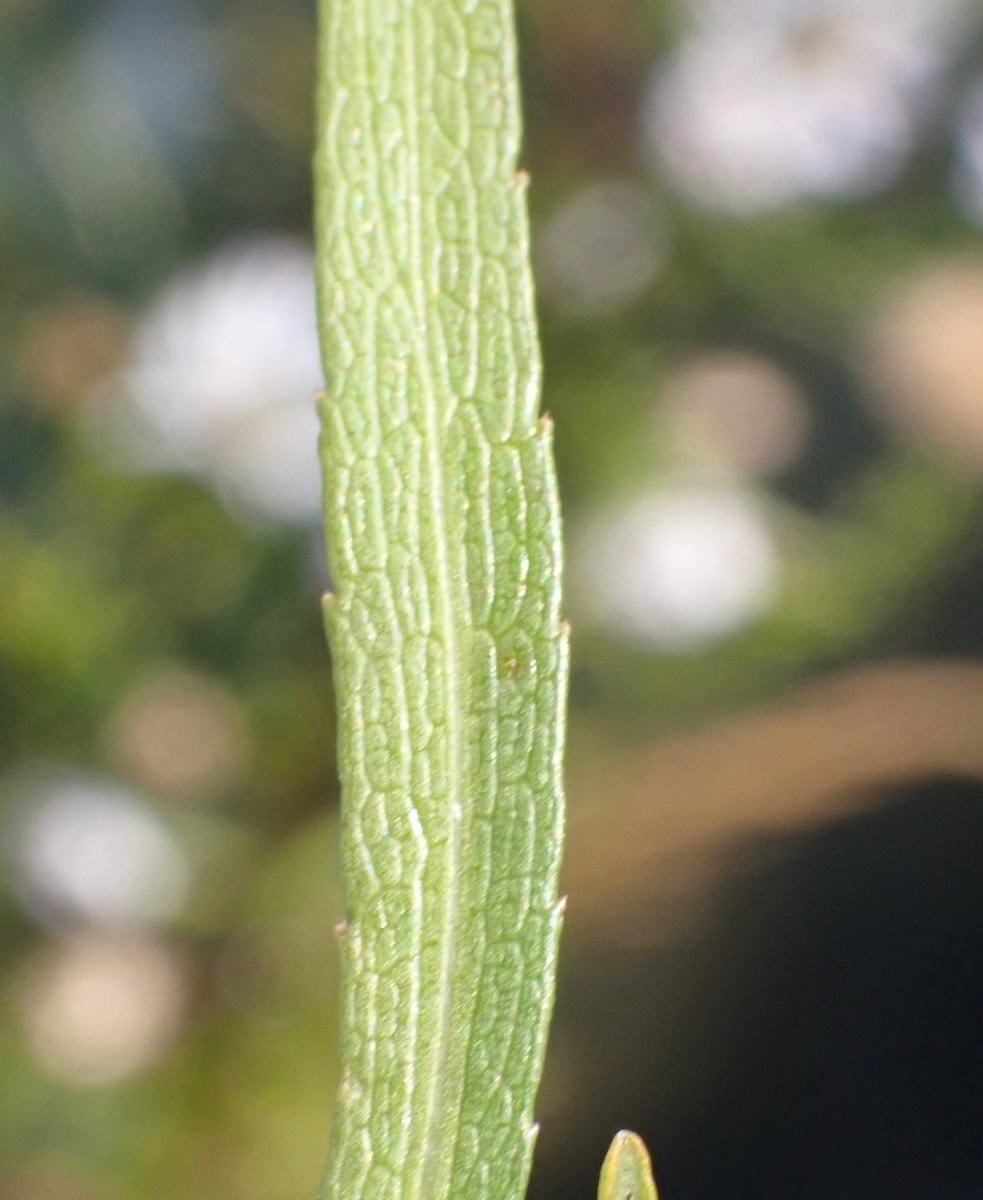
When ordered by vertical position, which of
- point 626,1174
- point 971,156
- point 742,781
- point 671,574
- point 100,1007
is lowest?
point 626,1174

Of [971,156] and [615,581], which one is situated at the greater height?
[971,156]

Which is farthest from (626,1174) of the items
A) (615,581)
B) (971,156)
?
(971,156)

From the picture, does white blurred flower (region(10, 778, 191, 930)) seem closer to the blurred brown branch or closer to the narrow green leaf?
the blurred brown branch

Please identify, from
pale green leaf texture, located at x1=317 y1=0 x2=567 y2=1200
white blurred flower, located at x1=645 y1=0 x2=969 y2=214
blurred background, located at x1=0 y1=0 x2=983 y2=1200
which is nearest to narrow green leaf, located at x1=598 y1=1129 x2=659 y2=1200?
pale green leaf texture, located at x1=317 y1=0 x2=567 y2=1200

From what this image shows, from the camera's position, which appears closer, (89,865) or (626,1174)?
(626,1174)

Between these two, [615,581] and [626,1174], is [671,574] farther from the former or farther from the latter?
[626,1174]

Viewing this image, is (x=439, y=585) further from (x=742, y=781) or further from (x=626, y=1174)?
(x=742, y=781)
